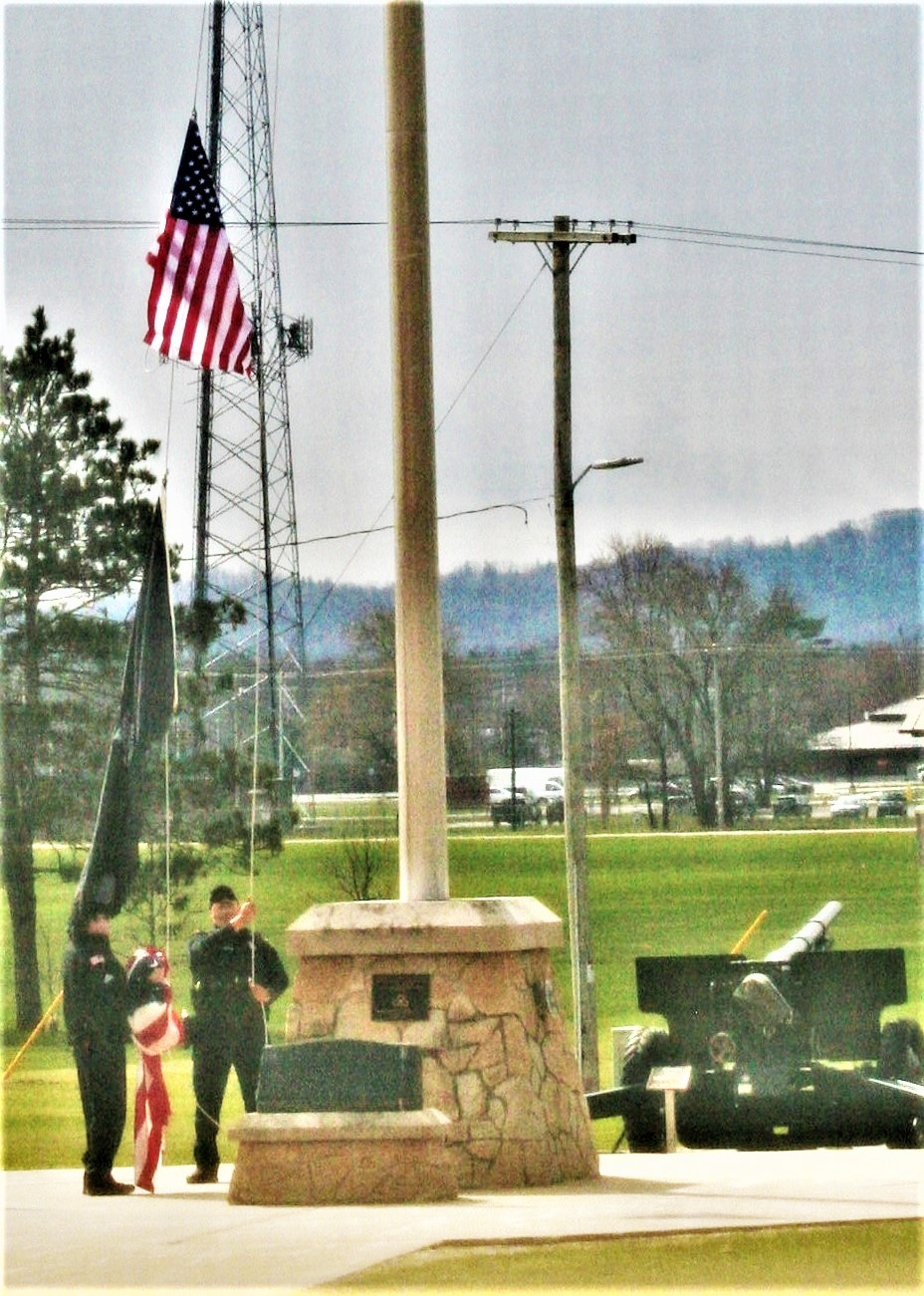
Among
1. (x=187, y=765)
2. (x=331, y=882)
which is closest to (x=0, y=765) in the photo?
(x=187, y=765)

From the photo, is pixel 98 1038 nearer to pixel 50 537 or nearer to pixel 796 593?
pixel 50 537

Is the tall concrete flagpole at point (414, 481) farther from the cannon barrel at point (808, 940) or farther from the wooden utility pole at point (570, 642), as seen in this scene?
the wooden utility pole at point (570, 642)

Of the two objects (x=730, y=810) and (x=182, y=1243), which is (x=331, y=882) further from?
(x=182, y=1243)

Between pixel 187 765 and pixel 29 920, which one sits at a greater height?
pixel 187 765

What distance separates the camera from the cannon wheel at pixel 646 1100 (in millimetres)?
13586

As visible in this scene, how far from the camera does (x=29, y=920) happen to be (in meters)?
30.0

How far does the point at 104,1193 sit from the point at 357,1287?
3440mm

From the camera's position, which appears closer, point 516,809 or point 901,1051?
point 901,1051

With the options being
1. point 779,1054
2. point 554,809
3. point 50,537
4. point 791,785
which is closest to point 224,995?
point 779,1054

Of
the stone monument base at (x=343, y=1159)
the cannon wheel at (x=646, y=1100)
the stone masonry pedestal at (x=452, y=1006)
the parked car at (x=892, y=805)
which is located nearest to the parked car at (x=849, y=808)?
the parked car at (x=892, y=805)

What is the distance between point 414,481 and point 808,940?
5762 millimetres

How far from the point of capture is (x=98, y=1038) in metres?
9.66

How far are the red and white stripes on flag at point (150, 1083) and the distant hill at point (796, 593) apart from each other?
83.2 feet

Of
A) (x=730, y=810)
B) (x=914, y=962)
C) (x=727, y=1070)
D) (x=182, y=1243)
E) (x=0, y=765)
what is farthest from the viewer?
(x=730, y=810)
